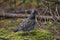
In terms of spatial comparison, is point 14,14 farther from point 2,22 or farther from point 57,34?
point 57,34

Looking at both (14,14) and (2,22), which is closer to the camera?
(2,22)

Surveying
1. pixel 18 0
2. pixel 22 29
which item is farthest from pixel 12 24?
pixel 18 0

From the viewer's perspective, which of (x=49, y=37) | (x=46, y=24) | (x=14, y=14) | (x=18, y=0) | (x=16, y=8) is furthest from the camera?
(x=18, y=0)

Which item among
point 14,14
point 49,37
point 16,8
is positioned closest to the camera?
point 49,37

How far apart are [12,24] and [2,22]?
0.64 meters

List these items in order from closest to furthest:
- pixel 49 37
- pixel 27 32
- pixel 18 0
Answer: pixel 49 37, pixel 27 32, pixel 18 0

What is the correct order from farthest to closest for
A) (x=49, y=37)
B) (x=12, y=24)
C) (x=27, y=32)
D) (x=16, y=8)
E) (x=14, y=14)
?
(x=16, y=8), (x=14, y=14), (x=12, y=24), (x=27, y=32), (x=49, y=37)

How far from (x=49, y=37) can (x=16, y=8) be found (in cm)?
560

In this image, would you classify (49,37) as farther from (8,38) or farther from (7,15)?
(7,15)

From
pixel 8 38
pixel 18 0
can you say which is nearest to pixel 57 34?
pixel 8 38

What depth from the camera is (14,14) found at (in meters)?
10.1

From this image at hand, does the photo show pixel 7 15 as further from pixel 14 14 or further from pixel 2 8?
pixel 2 8

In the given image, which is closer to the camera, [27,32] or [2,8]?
[27,32]

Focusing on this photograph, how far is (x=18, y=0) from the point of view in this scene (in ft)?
41.0
